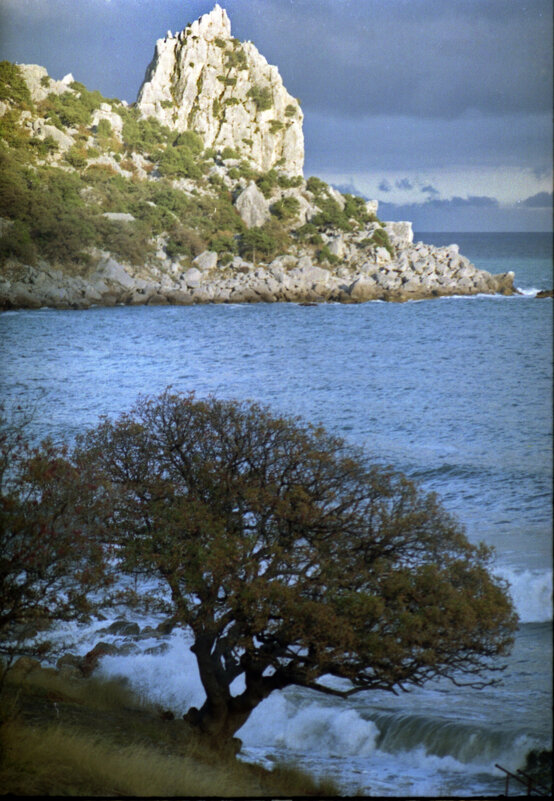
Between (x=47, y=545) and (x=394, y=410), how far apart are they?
159 cm

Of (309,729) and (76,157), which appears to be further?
(76,157)

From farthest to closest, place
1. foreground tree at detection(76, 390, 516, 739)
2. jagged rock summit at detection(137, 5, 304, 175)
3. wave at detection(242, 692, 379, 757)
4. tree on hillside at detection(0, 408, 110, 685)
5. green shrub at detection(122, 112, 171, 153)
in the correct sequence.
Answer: green shrub at detection(122, 112, 171, 153), jagged rock summit at detection(137, 5, 304, 175), wave at detection(242, 692, 379, 757), tree on hillside at detection(0, 408, 110, 685), foreground tree at detection(76, 390, 516, 739)

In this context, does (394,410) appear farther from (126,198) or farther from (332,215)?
(126,198)

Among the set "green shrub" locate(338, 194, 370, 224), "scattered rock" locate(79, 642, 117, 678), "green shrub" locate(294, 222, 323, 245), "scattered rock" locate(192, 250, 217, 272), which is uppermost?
"green shrub" locate(338, 194, 370, 224)

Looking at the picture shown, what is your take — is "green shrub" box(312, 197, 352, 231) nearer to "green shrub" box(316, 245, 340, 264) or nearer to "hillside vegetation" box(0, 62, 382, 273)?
"hillside vegetation" box(0, 62, 382, 273)

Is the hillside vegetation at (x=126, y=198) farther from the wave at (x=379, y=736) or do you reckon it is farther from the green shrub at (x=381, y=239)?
the wave at (x=379, y=736)

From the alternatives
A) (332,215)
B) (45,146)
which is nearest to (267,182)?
(332,215)

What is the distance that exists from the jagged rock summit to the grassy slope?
2.69 metres

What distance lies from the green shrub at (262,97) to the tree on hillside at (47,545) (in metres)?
1.97

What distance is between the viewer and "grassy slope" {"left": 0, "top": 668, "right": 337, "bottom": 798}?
2945 millimetres

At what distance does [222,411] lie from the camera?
360 centimetres

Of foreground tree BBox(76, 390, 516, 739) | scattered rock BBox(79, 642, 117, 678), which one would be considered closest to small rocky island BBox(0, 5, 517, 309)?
foreground tree BBox(76, 390, 516, 739)

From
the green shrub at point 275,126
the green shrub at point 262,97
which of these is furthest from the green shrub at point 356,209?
the green shrub at point 262,97

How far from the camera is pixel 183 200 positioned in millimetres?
4062
